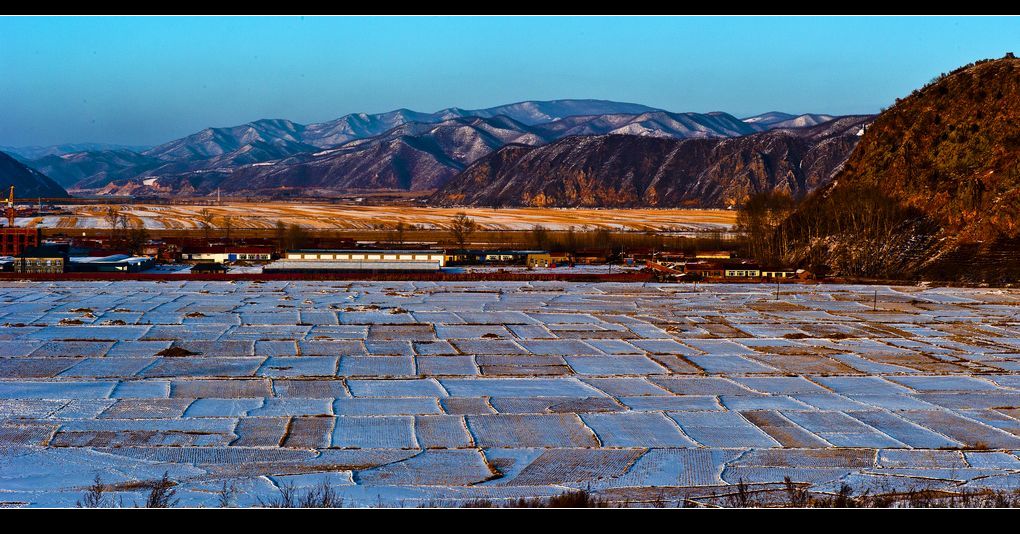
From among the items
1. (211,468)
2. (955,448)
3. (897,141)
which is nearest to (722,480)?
(955,448)

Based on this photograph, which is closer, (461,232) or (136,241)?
(136,241)

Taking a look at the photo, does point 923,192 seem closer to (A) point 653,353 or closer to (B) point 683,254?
(B) point 683,254

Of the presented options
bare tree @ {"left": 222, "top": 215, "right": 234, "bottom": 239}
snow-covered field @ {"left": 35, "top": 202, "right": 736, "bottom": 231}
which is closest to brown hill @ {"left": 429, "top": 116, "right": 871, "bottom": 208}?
snow-covered field @ {"left": 35, "top": 202, "right": 736, "bottom": 231}

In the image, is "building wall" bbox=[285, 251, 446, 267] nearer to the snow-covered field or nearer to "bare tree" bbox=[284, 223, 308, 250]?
"bare tree" bbox=[284, 223, 308, 250]

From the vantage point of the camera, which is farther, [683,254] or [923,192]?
[683,254]

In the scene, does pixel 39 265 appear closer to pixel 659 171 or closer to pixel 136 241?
pixel 136 241

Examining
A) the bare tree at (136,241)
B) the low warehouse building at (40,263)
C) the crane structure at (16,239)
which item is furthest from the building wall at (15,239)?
the low warehouse building at (40,263)

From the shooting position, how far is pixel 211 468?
10070 millimetres

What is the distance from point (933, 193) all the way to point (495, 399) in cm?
3438

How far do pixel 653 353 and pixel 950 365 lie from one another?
5.30 m

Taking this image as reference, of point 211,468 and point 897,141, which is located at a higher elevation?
point 897,141

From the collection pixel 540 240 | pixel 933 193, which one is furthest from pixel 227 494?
pixel 540 240

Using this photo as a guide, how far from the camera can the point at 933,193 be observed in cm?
4266

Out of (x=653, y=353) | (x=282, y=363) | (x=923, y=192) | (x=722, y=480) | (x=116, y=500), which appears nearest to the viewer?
(x=116, y=500)
